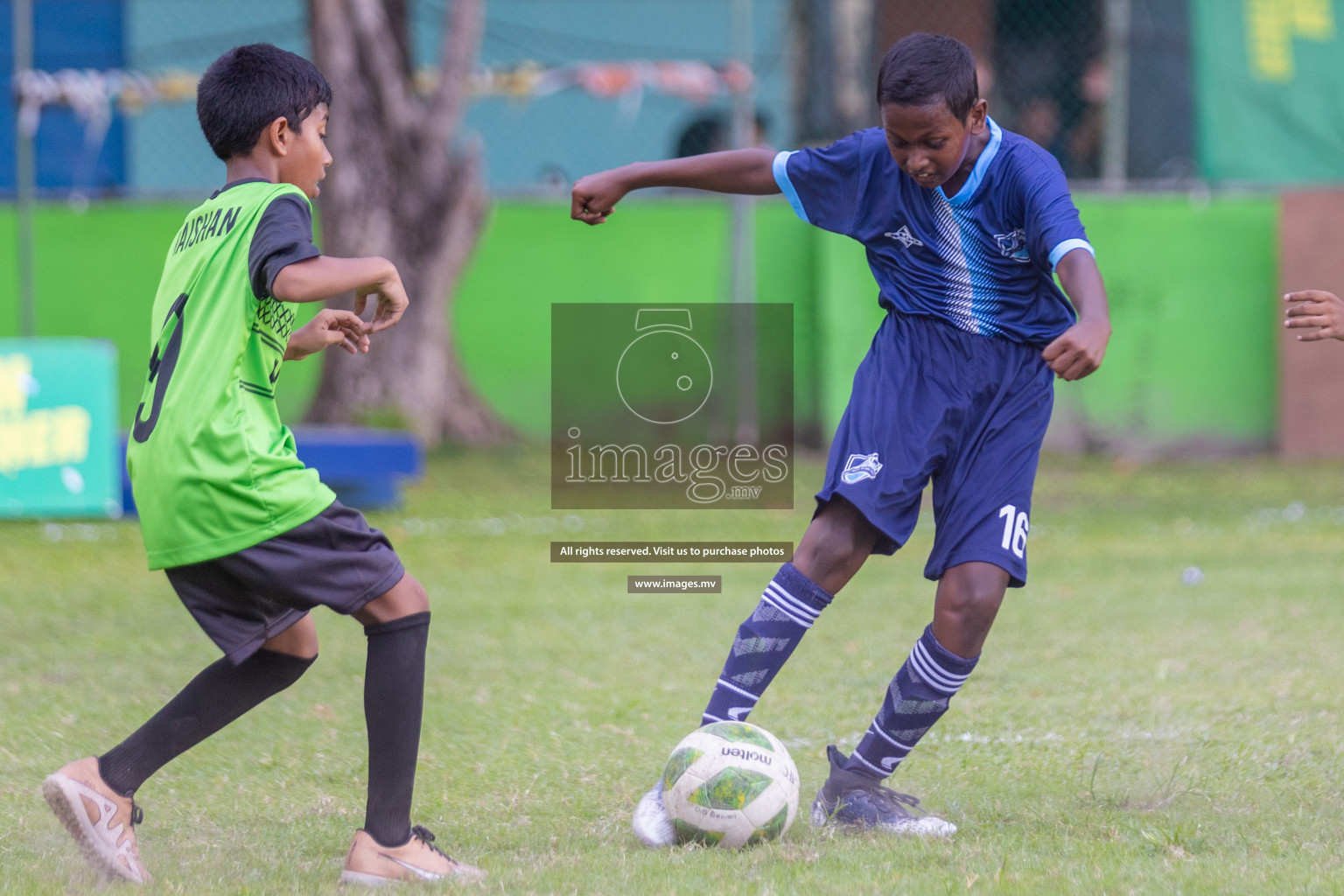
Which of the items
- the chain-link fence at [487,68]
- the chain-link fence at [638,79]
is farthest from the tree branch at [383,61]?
the chain-link fence at [487,68]

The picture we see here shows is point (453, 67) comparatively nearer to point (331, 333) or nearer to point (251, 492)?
point (331, 333)

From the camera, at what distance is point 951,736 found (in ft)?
14.8

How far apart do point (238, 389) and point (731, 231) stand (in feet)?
27.4

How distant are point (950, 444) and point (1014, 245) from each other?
0.47m

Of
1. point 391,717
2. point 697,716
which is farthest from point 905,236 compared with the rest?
point 697,716

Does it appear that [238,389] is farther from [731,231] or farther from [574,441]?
[731,231]

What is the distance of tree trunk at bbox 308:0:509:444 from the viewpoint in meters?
10.7

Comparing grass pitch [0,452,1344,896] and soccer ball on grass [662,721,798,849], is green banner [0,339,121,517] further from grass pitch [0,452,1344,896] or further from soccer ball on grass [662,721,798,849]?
soccer ball on grass [662,721,798,849]

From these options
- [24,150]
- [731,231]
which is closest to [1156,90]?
[731,231]

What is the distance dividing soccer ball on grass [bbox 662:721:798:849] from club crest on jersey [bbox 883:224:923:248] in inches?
47.6

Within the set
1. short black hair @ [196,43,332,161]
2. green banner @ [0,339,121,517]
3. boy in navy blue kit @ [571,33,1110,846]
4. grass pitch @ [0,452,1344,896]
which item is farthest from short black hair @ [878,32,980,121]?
green banner @ [0,339,121,517]

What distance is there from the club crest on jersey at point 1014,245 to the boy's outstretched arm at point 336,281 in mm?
1365

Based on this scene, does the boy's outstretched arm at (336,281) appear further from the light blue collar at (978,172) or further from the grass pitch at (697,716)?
the light blue collar at (978,172)

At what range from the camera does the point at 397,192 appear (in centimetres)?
1093
